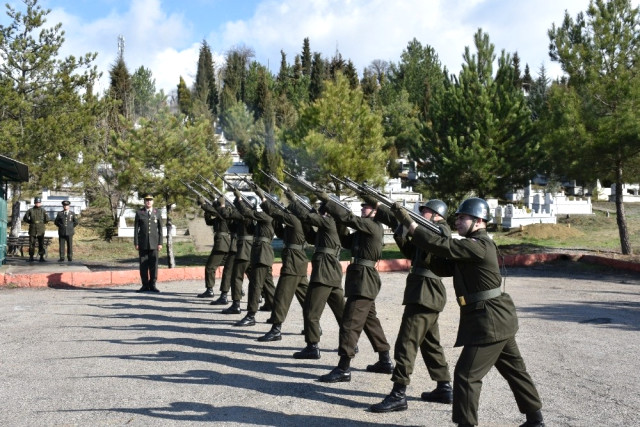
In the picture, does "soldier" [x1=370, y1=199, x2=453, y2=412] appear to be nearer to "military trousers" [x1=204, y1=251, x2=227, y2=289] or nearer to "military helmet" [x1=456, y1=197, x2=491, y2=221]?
"military helmet" [x1=456, y1=197, x2=491, y2=221]

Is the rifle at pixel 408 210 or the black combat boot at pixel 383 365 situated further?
the black combat boot at pixel 383 365

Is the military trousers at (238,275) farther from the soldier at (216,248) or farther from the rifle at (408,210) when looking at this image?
the rifle at (408,210)

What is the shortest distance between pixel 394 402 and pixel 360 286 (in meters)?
1.48

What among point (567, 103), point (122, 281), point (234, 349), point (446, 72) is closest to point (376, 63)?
point (446, 72)

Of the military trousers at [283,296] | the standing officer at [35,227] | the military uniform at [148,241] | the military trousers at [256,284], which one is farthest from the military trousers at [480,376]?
the standing officer at [35,227]

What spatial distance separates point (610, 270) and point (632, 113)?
482cm

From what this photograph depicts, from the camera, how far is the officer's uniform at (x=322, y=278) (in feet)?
26.5

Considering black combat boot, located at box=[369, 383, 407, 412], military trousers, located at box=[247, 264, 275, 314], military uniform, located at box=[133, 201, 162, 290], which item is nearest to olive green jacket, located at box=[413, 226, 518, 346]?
black combat boot, located at box=[369, 383, 407, 412]

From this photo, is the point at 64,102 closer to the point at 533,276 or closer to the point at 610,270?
the point at 533,276

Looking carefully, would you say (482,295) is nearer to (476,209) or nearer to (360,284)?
(476,209)

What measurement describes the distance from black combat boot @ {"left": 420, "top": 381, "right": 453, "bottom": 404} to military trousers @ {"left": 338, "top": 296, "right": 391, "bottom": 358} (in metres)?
0.92

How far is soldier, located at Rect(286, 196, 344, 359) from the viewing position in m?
8.07

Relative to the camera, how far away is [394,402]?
604 centimetres

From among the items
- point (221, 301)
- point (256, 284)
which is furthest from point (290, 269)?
point (221, 301)
